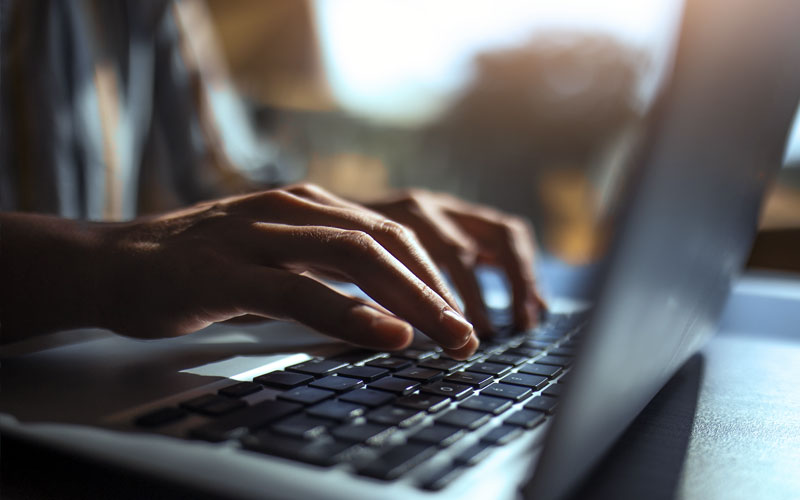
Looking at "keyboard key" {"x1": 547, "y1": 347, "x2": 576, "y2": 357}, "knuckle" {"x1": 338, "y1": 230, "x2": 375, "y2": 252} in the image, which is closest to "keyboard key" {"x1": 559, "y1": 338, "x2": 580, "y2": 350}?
"keyboard key" {"x1": 547, "y1": 347, "x2": 576, "y2": 357}

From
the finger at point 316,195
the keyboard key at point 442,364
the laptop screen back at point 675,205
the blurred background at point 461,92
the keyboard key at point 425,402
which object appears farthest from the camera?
the blurred background at point 461,92

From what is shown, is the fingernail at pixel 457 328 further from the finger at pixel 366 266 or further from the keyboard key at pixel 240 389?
the keyboard key at pixel 240 389

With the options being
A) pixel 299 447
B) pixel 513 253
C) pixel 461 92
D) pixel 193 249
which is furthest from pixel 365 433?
pixel 461 92

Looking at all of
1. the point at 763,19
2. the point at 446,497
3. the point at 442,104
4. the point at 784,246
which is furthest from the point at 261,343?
the point at 442,104

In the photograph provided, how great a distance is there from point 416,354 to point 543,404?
15 centimetres

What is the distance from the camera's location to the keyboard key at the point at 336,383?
36 centimetres

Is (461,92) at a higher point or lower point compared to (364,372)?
higher

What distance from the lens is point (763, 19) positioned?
26 centimetres

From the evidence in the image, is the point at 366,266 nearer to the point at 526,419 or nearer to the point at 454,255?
the point at 526,419

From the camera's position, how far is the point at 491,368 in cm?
43

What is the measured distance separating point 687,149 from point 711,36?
4 cm

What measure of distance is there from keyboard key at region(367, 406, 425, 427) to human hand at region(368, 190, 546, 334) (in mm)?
269

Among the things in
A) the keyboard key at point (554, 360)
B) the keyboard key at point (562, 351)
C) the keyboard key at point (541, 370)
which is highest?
the keyboard key at point (541, 370)

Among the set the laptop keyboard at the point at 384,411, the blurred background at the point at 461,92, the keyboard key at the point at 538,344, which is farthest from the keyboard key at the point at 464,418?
the blurred background at the point at 461,92
